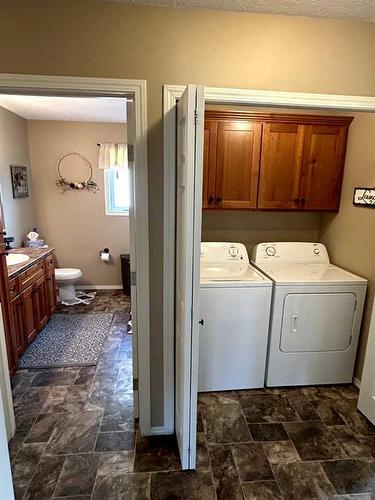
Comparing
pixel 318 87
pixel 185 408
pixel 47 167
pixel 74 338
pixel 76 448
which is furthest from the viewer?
pixel 47 167

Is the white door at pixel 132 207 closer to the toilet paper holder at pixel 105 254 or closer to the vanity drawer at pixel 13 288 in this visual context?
the vanity drawer at pixel 13 288

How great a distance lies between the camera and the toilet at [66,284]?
14.2 ft

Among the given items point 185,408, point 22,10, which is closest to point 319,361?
point 185,408

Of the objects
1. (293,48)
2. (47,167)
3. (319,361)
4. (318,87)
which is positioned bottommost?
(319,361)

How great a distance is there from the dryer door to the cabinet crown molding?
5.08 ft

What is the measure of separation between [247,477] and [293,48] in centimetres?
242

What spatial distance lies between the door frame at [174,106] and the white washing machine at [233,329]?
52 cm

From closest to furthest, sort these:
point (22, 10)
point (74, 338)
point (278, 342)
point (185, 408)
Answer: point (22, 10)
point (185, 408)
point (278, 342)
point (74, 338)

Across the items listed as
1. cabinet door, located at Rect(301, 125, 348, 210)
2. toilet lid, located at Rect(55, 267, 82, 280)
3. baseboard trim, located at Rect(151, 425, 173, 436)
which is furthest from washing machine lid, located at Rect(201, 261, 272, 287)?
toilet lid, located at Rect(55, 267, 82, 280)

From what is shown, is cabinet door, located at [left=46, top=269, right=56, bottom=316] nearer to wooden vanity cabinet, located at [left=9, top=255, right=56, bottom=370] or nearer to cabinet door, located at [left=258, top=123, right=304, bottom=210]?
wooden vanity cabinet, located at [left=9, top=255, right=56, bottom=370]

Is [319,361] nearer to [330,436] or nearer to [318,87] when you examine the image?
[330,436]

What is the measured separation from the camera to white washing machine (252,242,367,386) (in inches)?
98.7

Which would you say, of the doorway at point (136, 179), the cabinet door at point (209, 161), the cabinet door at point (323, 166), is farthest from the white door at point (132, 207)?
the cabinet door at point (323, 166)

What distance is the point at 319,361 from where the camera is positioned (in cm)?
265
